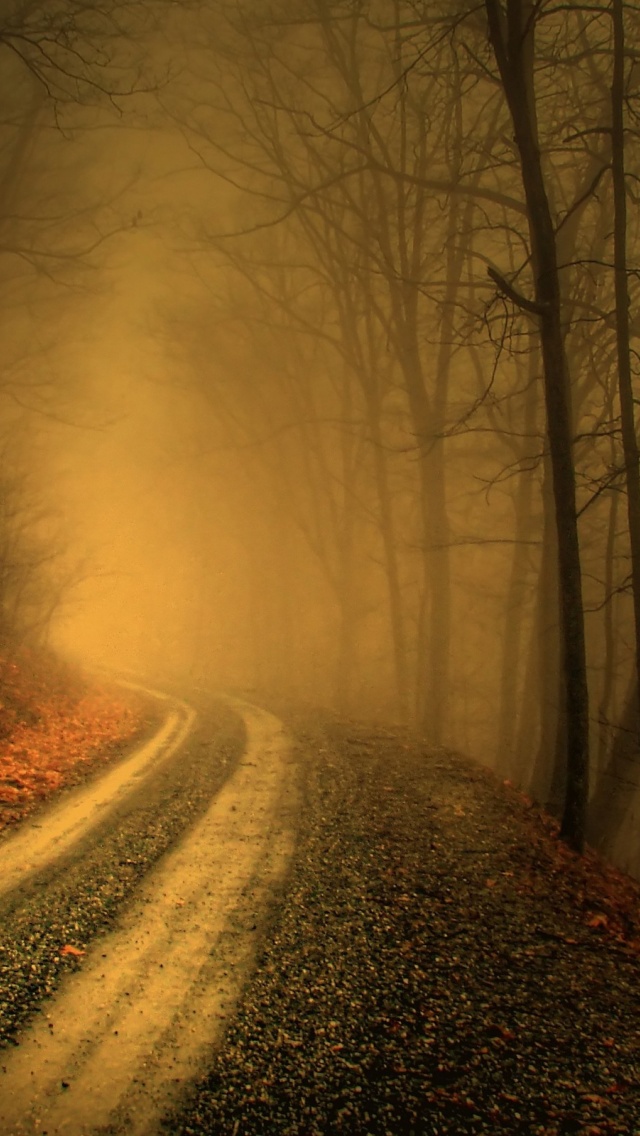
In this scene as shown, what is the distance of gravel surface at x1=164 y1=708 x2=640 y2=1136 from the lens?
239 centimetres

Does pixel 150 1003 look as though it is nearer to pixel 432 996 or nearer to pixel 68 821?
pixel 432 996

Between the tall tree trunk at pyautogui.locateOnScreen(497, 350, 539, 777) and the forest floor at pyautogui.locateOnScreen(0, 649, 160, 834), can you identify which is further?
the tall tree trunk at pyautogui.locateOnScreen(497, 350, 539, 777)

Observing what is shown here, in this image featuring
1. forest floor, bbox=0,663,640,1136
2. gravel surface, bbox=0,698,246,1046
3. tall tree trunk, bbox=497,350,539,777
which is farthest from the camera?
tall tree trunk, bbox=497,350,539,777

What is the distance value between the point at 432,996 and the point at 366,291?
1677cm

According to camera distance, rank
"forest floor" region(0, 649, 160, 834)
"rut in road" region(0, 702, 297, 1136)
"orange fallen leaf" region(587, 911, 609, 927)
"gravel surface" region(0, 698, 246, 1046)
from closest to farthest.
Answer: "rut in road" region(0, 702, 297, 1136) < "gravel surface" region(0, 698, 246, 1046) < "orange fallen leaf" region(587, 911, 609, 927) < "forest floor" region(0, 649, 160, 834)

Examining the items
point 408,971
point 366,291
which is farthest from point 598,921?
point 366,291

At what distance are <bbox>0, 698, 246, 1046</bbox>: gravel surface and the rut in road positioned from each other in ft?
0.39

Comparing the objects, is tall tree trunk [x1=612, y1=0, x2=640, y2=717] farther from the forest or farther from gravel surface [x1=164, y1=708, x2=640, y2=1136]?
gravel surface [x1=164, y1=708, x2=640, y2=1136]

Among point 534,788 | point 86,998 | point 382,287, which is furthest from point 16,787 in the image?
point 382,287

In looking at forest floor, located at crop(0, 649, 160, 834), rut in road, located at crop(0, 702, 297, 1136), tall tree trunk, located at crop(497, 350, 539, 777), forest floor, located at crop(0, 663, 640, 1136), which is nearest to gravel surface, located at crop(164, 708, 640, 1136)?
forest floor, located at crop(0, 663, 640, 1136)

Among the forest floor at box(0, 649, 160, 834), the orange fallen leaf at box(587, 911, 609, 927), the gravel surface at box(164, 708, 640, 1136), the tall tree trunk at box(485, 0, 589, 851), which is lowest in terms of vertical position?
the orange fallen leaf at box(587, 911, 609, 927)

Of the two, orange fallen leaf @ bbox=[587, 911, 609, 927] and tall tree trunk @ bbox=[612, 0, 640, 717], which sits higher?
tall tree trunk @ bbox=[612, 0, 640, 717]

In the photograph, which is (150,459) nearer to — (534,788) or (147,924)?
(534,788)

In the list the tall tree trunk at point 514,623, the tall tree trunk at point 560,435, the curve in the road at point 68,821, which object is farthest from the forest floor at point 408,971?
the tall tree trunk at point 514,623
